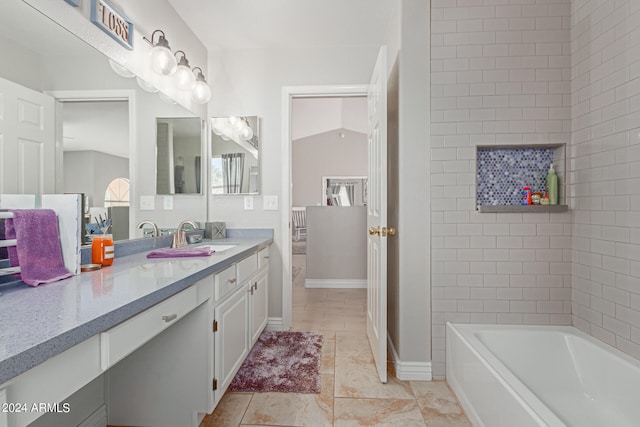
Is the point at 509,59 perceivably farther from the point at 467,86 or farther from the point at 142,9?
the point at 142,9

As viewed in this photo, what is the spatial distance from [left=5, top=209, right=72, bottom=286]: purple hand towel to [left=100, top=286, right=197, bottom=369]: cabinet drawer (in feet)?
1.26

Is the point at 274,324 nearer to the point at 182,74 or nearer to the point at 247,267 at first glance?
the point at 247,267

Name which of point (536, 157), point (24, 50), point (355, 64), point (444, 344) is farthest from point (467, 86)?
point (24, 50)

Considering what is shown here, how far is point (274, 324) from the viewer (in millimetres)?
2943

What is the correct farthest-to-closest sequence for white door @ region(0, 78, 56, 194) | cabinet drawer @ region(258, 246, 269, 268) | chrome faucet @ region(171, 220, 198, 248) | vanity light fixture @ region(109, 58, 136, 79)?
1. cabinet drawer @ region(258, 246, 269, 268)
2. chrome faucet @ region(171, 220, 198, 248)
3. vanity light fixture @ region(109, 58, 136, 79)
4. white door @ region(0, 78, 56, 194)

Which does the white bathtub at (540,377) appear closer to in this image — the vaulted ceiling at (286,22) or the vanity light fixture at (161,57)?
the vaulted ceiling at (286,22)

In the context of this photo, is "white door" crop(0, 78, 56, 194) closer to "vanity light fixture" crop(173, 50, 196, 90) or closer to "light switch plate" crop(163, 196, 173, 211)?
"light switch plate" crop(163, 196, 173, 211)

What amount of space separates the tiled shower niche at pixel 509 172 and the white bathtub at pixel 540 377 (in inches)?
32.4

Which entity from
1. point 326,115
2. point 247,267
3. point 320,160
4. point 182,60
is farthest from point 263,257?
point 320,160

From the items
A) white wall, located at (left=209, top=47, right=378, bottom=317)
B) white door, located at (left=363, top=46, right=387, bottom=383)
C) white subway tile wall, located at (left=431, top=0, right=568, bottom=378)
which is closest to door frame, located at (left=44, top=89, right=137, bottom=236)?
white wall, located at (left=209, top=47, right=378, bottom=317)

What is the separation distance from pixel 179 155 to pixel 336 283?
A: 2800 mm

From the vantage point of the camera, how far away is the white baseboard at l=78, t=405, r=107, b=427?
58.4 inches

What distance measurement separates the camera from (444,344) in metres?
2.11

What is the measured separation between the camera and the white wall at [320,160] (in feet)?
28.8
